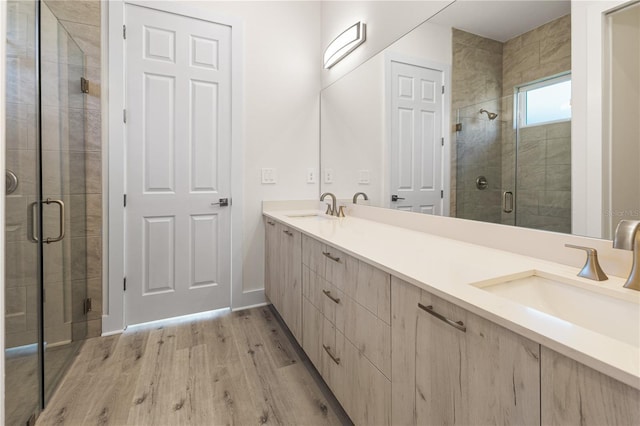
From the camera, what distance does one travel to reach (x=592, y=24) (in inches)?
37.4

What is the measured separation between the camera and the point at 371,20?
82.0 inches

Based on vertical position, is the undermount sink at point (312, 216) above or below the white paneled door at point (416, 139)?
below

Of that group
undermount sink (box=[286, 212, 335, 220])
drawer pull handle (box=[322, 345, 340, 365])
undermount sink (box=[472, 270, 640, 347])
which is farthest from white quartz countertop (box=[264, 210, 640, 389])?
undermount sink (box=[286, 212, 335, 220])

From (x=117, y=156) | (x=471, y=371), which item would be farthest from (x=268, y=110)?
(x=471, y=371)

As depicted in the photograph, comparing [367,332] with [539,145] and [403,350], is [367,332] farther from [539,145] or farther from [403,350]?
[539,145]

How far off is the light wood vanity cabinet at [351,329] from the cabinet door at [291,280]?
146mm

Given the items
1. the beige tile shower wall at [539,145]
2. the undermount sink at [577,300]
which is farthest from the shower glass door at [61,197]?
the beige tile shower wall at [539,145]

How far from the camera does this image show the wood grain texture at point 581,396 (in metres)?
0.45

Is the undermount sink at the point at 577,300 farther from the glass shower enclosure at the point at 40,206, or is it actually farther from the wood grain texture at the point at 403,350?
the glass shower enclosure at the point at 40,206

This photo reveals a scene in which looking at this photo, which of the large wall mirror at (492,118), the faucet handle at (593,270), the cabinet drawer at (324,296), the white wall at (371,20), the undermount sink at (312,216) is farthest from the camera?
the undermount sink at (312,216)

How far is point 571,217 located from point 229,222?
7.05 feet

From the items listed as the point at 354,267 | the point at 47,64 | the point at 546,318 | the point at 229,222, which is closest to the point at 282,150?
the point at 229,222

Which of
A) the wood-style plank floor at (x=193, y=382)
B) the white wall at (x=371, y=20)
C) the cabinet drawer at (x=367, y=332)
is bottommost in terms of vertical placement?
the wood-style plank floor at (x=193, y=382)

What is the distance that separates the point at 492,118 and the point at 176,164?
2056 mm
